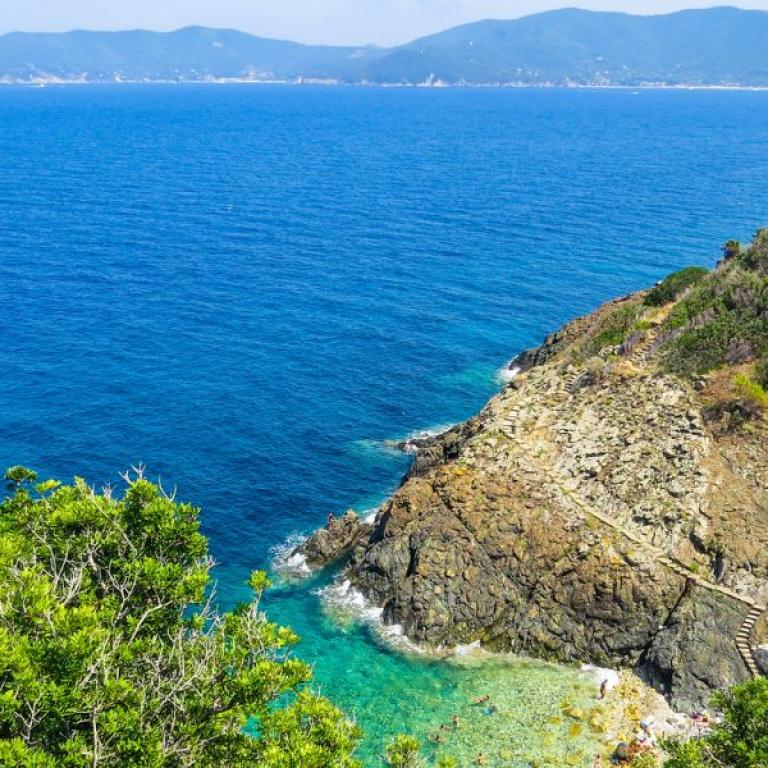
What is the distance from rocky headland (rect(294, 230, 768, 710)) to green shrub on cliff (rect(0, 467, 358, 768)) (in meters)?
23.5

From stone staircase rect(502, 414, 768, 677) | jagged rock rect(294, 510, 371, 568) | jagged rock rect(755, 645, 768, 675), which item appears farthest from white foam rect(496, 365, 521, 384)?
jagged rock rect(755, 645, 768, 675)

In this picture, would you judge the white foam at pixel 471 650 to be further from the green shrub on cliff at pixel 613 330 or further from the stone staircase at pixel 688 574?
the green shrub on cliff at pixel 613 330

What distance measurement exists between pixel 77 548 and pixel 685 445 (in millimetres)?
39121

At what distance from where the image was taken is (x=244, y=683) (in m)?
21.6

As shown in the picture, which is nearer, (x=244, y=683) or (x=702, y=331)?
(x=244, y=683)

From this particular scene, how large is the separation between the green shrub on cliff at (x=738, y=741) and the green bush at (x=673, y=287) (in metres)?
49.1

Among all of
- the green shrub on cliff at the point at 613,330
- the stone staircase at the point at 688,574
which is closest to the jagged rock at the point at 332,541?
the stone staircase at the point at 688,574

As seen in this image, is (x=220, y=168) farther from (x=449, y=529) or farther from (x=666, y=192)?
(x=449, y=529)

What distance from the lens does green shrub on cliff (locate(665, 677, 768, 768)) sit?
75.1 feet

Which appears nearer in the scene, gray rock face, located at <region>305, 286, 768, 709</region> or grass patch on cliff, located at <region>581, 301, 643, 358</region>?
gray rock face, located at <region>305, 286, 768, 709</region>

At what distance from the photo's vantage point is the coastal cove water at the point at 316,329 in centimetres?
4384

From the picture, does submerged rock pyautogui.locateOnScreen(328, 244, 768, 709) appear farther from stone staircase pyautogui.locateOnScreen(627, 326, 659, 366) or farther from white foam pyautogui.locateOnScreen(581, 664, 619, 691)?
stone staircase pyautogui.locateOnScreen(627, 326, 659, 366)

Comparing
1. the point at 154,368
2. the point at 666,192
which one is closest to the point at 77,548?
the point at 154,368

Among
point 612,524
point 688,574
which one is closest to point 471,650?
point 612,524
